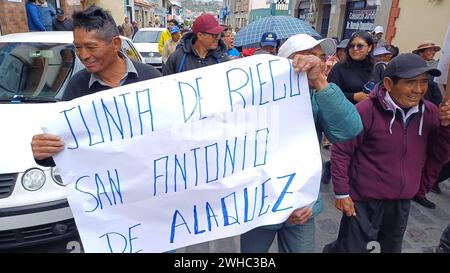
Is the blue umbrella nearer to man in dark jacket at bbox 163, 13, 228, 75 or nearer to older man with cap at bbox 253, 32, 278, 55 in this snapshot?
older man with cap at bbox 253, 32, 278, 55

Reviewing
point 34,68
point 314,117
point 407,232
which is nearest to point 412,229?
point 407,232

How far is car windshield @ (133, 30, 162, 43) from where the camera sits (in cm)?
1250

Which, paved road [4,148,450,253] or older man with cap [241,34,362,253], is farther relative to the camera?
paved road [4,148,450,253]

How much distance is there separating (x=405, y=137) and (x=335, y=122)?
681 mm

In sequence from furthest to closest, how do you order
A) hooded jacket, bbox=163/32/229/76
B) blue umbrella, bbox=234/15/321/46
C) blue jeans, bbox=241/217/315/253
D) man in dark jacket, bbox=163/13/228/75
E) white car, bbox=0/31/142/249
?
blue umbrella, bbox=234/15/321/46, hooded jacket, bbox=163/32/229/76, man in dark jacket, bbox=163/13/228/75, white car, bbox=0/31/142/249, blue jeans, bbox=241/217/315/253

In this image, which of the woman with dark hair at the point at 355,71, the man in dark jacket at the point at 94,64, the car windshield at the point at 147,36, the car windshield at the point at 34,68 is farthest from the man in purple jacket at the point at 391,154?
the car windshield at the point at 147,36

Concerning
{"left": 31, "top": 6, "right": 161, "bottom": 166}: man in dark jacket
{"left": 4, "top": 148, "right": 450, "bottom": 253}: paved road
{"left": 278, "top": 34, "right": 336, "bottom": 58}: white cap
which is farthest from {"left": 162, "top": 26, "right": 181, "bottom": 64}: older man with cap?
{"left": 278, "top": 34, "right": 336, "bottom": 58}: white cap

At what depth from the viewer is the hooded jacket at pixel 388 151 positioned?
203 centimetres

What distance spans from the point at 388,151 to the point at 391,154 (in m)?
0.03

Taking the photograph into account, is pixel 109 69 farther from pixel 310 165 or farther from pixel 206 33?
pixel 206 33

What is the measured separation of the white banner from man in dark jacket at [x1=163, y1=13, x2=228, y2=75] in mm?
1841

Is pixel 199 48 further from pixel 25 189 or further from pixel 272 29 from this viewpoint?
pixel 25 189

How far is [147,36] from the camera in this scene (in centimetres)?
1270

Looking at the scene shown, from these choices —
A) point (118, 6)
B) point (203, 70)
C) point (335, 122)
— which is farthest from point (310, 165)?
point (118, 6)
